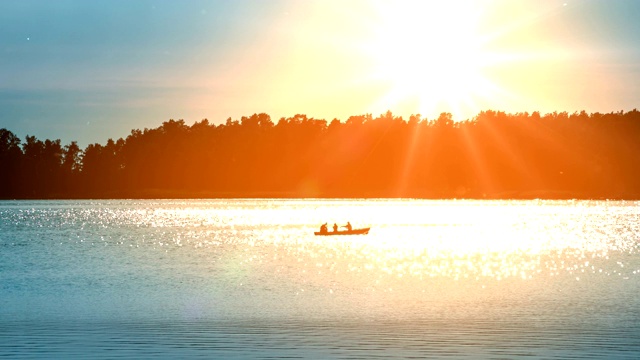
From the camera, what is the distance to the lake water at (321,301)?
25406 mm

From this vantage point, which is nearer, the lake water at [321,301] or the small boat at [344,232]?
the lake water at [321,301]

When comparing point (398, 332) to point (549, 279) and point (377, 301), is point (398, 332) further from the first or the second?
point (549, 279)

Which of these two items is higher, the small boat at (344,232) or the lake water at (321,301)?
the small boat at (344,232)

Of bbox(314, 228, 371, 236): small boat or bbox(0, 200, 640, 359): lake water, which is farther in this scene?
bbox(314, 228, 371, 236): small boat

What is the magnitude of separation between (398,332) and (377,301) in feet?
26.3

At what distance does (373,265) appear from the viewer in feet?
175

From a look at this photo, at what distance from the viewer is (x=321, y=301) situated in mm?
36031

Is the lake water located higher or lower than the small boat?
lower

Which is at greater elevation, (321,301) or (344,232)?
(344,232)

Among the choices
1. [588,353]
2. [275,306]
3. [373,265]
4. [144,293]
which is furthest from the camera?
[373,265]

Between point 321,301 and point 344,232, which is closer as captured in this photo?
point 321,301

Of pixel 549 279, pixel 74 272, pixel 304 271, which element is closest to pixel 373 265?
pixel 304 271

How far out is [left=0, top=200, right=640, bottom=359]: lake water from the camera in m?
25.4

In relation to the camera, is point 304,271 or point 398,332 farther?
point 304,271
